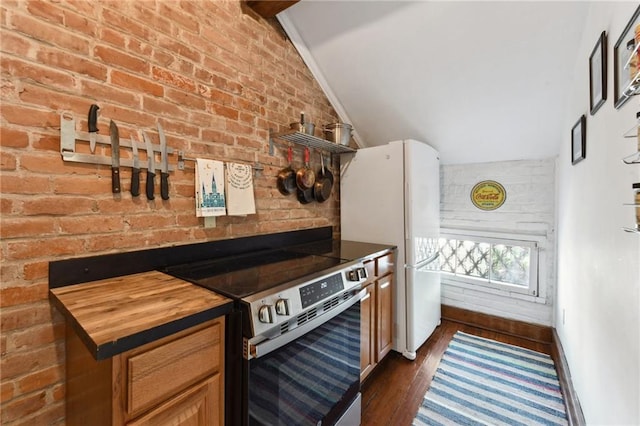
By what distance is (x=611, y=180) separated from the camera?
1.01 m

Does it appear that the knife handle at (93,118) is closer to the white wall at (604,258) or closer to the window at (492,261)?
the white wall at (604,258)

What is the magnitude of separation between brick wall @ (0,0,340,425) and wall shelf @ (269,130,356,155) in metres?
0.20

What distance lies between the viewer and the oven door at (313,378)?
958 mm

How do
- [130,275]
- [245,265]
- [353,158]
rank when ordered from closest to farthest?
[130,275] → [245,265] → [353,158]

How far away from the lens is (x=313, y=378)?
47.0 inches

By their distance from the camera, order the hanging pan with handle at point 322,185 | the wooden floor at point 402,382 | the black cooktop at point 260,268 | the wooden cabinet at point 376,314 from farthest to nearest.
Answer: the hanging pan with handle at point 322,185, the wooden cabinet at point 376,314, the wooden floor at point 402,382, the black cooktop at point 260,268

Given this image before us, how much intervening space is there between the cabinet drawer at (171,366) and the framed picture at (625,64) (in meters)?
1.38

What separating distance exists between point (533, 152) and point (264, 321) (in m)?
2.66

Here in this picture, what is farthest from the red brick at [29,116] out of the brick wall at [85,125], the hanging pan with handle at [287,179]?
the hanging pan with handle at [287,179]

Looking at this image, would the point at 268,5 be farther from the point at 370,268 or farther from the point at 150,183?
the point at 370,268

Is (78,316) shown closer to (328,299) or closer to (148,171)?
(148,171)

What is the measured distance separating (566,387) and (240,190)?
2340 millimetres

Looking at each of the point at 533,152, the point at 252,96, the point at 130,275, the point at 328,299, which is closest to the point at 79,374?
the point at 130,275

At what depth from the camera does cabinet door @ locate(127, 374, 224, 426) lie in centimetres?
74
